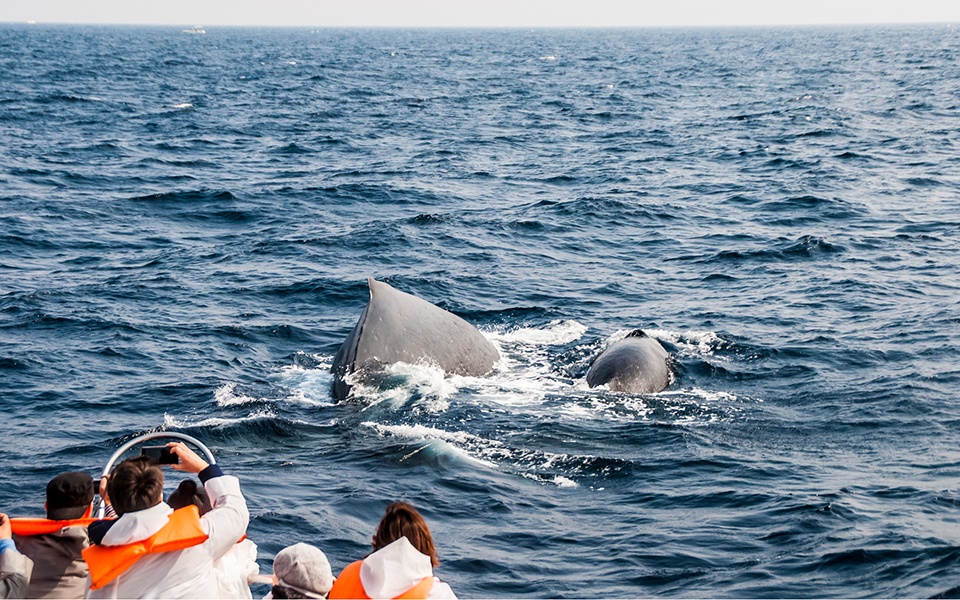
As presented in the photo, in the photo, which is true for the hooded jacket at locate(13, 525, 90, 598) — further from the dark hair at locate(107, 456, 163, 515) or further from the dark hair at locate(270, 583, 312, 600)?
the dark hair at locate(270, 583, 312, 600)

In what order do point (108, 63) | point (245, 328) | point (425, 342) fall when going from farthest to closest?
point (108, 63) → point (245, 328) → point (425, 342)

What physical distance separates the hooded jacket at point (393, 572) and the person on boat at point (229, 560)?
3.44ft

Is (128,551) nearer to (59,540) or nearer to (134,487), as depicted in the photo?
(134,487)

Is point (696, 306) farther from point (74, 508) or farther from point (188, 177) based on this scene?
point (188, 177)

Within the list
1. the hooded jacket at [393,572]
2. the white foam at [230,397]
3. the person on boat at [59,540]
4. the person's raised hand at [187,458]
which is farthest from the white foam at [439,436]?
the hooded jacket at [393,572]

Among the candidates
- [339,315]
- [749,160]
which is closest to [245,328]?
[339,315]

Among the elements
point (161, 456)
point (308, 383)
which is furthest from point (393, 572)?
point (308, 383)

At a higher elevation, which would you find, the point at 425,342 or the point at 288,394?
the point at 425,342

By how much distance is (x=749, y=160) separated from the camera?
3878 cm

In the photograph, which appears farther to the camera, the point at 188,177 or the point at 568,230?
the point at 188,177

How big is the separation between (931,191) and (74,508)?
29.3 metres

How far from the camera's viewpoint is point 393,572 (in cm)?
531

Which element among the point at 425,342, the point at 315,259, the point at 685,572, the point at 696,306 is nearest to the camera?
the point at 685,572

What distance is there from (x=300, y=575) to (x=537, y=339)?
12616 millimetres
